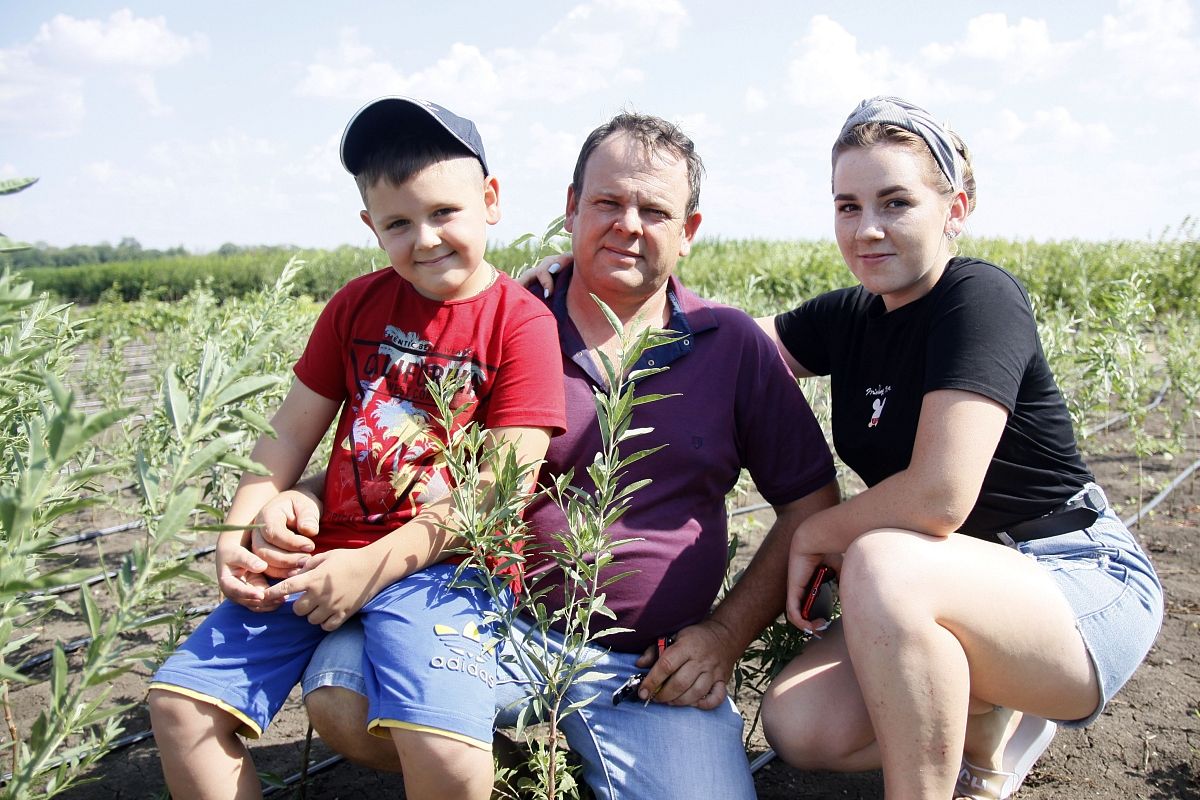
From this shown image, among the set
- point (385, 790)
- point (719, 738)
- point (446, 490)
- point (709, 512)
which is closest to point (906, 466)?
point (709, 512)

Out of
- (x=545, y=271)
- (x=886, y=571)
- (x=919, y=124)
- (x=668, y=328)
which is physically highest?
(x=919, y=124)

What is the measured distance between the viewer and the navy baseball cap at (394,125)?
2.11 metres

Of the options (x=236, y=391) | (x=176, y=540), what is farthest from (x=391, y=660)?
(x=176, y=540)

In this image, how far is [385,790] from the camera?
2475 mm

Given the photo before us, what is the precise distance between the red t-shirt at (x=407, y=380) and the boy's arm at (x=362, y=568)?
0.32 ft

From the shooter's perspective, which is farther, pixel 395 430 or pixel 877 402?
pixel 877 402

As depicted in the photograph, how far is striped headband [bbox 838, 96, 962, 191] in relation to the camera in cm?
218

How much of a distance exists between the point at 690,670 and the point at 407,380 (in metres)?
0.93

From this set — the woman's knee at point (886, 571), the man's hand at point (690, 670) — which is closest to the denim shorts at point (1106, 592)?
the woman's knee at point (886, 571)

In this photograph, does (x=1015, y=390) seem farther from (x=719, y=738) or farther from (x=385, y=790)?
(x=385, y=790)

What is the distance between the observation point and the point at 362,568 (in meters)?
1.95

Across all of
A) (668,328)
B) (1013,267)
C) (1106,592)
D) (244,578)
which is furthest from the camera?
(1013,267)

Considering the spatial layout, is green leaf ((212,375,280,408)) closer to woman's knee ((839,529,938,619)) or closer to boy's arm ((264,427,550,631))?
boy's arm ((264,427,550,631))

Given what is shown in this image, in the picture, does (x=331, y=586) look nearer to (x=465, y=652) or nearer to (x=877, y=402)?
(x=465, y=652)
